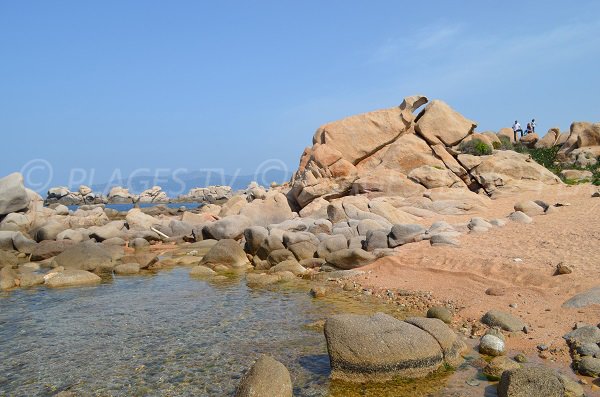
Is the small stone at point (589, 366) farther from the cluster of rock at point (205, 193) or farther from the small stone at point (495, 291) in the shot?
the cluster of rock at point (205, 193)

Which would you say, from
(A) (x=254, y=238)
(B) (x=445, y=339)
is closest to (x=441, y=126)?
(A) (x=254, y=238)

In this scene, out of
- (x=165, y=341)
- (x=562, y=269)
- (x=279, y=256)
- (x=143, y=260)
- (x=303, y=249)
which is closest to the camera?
(x=165, y=341)

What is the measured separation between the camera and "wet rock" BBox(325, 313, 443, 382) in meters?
6.86

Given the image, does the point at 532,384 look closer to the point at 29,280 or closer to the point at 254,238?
the point at 254,238

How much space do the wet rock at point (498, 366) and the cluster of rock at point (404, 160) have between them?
18.3 metres

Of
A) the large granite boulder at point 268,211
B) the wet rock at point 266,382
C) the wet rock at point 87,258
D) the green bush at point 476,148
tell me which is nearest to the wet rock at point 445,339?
the wet rock at point 266,382

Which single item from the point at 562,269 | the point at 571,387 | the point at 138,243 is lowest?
the point at 138,243

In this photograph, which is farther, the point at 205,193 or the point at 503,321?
the point at 205,193

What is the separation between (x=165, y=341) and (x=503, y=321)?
6428 mm

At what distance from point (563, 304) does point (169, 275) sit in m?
12.3

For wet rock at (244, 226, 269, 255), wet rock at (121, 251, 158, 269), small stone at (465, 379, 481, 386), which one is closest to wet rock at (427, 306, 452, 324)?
small stone at (465, 379, 481, 386)

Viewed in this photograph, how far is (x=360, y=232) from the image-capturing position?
61.6 ft

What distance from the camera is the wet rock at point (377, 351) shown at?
22.5 ft

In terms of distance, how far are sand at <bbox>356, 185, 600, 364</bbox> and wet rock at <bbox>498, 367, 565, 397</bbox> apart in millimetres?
1671
